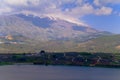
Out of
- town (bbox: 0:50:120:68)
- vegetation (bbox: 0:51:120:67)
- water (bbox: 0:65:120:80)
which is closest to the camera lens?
water (bbox: 0:65:120:80)

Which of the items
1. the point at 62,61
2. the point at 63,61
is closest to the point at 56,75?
the point at 62,61

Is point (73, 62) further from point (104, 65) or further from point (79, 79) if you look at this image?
point (79, 79)

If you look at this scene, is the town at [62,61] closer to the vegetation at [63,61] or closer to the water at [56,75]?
the vegetation at [63,61]

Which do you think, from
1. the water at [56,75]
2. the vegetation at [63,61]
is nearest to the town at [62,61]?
the vegetation at [63,61]

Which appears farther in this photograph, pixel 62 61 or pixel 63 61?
pixel 63 61

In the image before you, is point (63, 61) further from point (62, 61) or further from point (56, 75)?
point (56, 75)

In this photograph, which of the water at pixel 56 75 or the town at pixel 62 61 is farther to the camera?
the town at pixel 62 61

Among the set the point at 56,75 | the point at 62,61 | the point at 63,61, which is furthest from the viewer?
the point at 63,61

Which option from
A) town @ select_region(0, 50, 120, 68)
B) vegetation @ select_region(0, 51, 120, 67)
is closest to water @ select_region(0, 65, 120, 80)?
town @ select_region(0, 50, 120, 68)

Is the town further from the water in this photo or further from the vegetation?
the water

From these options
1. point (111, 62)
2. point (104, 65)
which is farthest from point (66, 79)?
point (111, 62)

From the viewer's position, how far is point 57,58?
18238 cm

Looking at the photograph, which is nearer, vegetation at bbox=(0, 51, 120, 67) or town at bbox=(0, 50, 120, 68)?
town at bbox=(0, 50, 120, 68)

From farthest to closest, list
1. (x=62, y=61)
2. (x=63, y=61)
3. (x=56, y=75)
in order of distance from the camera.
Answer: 1. (x=63, y=61)
2. (x=62, y=61)
3. (x=56, y=75)
